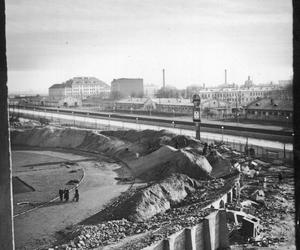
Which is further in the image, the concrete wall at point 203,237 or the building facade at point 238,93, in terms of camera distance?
the building facade at point 238,93

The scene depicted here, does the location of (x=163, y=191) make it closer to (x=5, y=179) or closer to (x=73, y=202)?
(x=73, y=202)

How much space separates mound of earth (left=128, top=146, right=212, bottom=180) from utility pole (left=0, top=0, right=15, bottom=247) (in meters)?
23.2

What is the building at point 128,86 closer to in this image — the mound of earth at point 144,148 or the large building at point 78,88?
the large building at point 78,88

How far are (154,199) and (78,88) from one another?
103 m

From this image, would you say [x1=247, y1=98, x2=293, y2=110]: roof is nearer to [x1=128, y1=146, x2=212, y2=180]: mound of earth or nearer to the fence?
the fence

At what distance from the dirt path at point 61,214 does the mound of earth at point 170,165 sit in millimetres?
3004

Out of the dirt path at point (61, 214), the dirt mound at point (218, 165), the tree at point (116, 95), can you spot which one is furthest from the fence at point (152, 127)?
the tree at point (116, 95)

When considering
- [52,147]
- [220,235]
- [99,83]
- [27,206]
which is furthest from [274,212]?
[99,83]

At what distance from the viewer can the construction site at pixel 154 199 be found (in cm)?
1443

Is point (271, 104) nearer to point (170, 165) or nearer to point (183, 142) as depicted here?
point (183, 142)

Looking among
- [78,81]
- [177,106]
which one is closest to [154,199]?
[177,106]

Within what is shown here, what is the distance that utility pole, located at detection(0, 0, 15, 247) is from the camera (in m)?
2.74

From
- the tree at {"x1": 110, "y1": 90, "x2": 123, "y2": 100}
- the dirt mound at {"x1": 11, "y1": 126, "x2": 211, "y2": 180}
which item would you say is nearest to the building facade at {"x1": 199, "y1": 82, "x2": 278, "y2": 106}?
the tree at {"x1": 110, "y1": 90, "x2": 123, "y2": 100}

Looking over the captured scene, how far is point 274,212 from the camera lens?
17.9m
